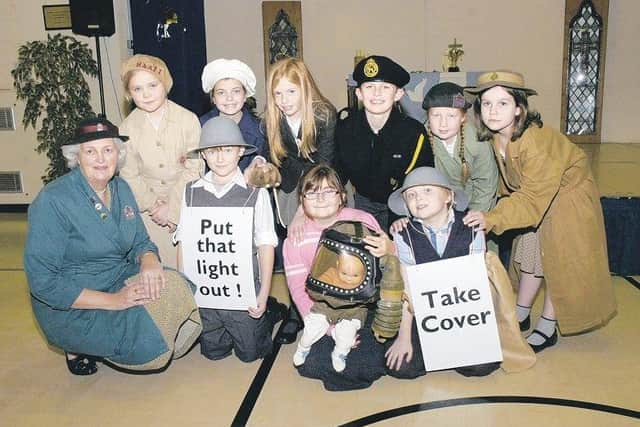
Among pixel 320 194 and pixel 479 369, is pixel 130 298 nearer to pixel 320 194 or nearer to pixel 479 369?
pixel 320 194

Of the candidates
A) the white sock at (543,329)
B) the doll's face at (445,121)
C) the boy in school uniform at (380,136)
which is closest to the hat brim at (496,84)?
the doll's face at (445,121)

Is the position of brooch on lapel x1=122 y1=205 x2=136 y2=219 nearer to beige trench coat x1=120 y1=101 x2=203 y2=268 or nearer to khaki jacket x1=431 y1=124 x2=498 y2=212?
beige trench coat x1=120 y1=101 x2=203 y2=268

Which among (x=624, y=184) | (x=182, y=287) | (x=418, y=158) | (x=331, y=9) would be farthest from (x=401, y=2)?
(x=182, y=287)

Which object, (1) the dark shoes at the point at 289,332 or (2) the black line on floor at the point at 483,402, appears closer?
(2) the black line on floor at the point at 483,402

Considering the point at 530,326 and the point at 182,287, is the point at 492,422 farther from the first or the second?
the point at 182,287

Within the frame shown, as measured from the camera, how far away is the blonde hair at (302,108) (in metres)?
2.69

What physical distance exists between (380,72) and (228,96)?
72cm

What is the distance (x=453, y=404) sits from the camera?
2.21 meters

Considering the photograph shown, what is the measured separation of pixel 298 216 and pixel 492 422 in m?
1.09

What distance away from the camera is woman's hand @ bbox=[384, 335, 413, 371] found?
239 cm

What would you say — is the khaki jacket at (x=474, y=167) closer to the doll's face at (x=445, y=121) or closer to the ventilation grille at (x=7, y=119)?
the doll's face at (x=445, y=121)

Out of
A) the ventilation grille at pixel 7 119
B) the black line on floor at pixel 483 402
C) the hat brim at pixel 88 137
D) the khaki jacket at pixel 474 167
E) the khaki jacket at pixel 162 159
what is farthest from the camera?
the ventilation grille at pixel 7 119

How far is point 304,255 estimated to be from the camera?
8.27ft

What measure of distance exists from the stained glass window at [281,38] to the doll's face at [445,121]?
6822mm
